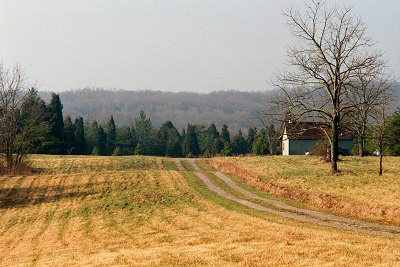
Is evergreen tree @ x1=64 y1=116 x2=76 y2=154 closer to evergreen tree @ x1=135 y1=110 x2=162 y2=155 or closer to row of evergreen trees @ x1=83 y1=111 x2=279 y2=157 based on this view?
row of evergreen trees @ x1=83 y1=111 x2=279 y2=157

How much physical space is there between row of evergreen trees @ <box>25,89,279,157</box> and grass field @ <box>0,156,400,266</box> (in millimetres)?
48818

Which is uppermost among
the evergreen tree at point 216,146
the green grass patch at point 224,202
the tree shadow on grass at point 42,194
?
the evergreen tree at point 216,146

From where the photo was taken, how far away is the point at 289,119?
36.2 meters

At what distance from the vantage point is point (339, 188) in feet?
98.1

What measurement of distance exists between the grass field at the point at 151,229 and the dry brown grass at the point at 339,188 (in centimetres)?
61

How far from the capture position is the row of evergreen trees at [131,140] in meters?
89.1

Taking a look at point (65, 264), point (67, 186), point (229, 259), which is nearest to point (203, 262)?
point (229, 259)

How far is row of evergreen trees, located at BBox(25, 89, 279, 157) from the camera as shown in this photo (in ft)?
292

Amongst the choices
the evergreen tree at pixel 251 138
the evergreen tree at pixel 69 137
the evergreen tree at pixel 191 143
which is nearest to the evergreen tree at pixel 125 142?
the evergreen tree at pixel 191 143

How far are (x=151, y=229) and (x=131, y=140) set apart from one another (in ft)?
303

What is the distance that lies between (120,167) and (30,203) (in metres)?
21.5

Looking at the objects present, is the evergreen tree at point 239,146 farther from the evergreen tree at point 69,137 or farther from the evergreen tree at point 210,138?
the evergreen tree at point 69,137

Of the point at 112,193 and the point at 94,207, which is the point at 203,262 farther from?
the point at 112,193

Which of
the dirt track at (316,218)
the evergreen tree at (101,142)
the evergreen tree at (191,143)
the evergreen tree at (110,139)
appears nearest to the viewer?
the dirt track at (316,218)
